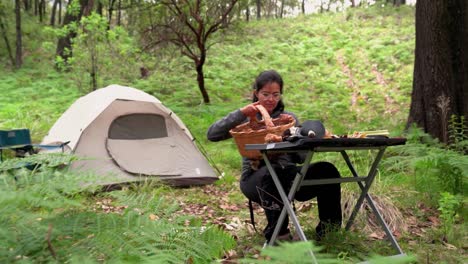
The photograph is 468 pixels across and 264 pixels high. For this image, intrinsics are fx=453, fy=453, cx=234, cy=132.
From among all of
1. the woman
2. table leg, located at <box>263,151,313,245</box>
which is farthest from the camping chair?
table leg, located at <box>263,151,313,245</box>

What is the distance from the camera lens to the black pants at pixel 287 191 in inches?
127

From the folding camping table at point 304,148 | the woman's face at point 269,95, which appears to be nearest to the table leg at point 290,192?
the folding camping table at point 304,148

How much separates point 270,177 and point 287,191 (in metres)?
0.18

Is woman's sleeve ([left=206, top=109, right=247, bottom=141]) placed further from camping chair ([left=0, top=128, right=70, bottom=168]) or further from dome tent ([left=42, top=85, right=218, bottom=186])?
camping chair ([left=0, top=128, right=70, bottom=168])

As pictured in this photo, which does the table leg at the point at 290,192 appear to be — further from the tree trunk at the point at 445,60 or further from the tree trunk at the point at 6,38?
the tree trunk at the point at 6,38

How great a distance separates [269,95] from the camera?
3.39 metres

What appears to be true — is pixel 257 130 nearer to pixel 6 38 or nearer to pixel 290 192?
pixel 290 192

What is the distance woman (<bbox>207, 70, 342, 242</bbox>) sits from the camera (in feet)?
10.6

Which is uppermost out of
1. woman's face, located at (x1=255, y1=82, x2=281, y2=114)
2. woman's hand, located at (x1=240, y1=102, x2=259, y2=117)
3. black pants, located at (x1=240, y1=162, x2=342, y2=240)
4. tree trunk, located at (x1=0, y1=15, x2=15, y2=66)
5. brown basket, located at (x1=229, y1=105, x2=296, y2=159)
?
tree trunk, located at (x1=0, y1=15, x2=15, y2=66)

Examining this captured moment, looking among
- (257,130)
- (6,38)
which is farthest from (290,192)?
(6,38)

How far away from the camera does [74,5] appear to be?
11.4 meters

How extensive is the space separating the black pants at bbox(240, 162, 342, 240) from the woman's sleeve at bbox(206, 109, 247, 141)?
380 mm

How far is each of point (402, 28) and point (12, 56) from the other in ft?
53.2

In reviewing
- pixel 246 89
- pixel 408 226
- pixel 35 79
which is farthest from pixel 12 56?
pixel 408 226
